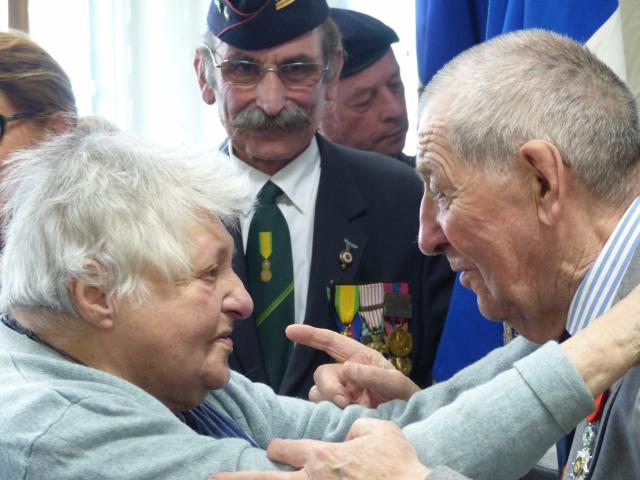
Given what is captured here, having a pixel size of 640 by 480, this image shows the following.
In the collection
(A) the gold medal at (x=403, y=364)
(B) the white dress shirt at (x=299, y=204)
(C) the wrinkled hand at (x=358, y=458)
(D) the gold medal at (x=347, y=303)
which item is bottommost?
(A) the gold medal at (x=403, y=364)

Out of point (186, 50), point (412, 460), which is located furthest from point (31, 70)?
point (186, 50)

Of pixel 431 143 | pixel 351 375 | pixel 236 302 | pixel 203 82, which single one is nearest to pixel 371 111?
pixel 203 82

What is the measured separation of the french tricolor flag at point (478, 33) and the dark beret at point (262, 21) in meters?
0.31

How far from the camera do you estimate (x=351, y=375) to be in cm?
216

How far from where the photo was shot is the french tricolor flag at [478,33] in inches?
95.3

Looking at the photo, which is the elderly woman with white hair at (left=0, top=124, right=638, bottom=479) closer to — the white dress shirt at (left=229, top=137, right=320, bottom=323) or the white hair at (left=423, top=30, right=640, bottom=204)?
the white hair at (left=423, top=30, right=640, bottom=204)

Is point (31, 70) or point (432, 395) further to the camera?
point (31, 70)

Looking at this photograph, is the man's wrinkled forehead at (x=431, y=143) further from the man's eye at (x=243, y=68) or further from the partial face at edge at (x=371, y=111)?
the partial face at edge at (x=371, y=111)

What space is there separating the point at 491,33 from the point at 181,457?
1494mm

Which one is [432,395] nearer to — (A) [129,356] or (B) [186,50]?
(A) [129,356]

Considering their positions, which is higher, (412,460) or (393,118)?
(412,460)

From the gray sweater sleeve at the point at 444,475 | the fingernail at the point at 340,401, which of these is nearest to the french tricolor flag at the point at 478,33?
the fingernail at the point at 340,401

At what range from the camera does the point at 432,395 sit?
2.09m

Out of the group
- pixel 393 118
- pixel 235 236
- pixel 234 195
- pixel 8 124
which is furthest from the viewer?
pixel 393 118
